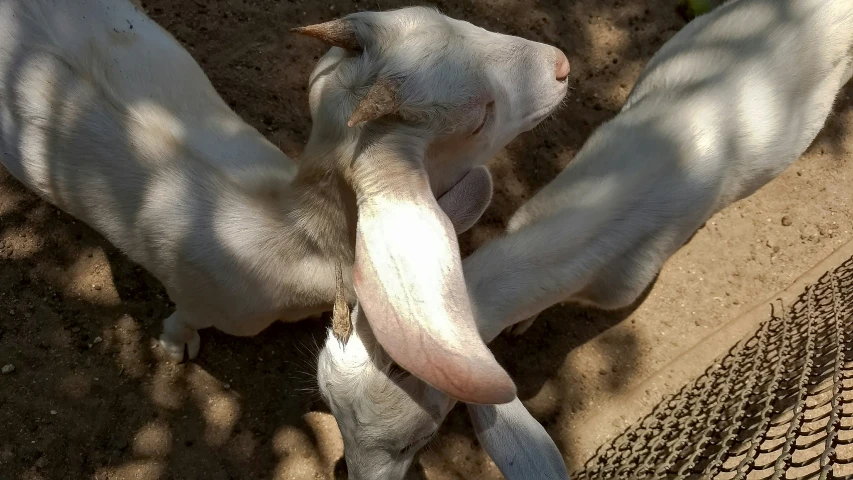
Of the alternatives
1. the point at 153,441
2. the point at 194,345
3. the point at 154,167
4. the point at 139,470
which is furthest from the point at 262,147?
the point at 139,470

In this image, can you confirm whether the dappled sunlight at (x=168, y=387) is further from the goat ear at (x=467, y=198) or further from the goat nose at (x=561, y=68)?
the goat nose at (x=561, y=68)

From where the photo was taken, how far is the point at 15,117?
8.27 feet

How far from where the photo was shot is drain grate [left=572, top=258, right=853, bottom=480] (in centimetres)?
303

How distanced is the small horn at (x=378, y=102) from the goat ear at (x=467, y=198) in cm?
50

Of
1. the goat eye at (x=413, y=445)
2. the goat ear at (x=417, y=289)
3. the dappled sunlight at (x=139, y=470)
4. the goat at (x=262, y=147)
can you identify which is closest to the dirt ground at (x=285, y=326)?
the dappled sunlight at (x=139, y=470)

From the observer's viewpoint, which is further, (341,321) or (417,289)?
(341,321)

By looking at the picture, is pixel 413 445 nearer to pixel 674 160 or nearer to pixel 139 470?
pixel 674 160

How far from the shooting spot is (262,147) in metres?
2.91

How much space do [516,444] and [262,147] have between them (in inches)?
67.6

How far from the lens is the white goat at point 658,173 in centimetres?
259

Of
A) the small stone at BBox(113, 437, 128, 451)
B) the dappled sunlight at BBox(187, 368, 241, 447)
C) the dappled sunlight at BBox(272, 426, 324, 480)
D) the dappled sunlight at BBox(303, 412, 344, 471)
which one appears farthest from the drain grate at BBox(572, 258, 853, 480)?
the small stone at BBox(113, 437, 128, 451)

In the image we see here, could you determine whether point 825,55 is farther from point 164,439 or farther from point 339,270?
point 164,439

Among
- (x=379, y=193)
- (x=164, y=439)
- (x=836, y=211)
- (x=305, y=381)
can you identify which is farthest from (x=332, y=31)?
(x=836, y=211)

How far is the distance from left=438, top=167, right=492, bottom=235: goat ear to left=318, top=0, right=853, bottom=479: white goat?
0.82 ft
